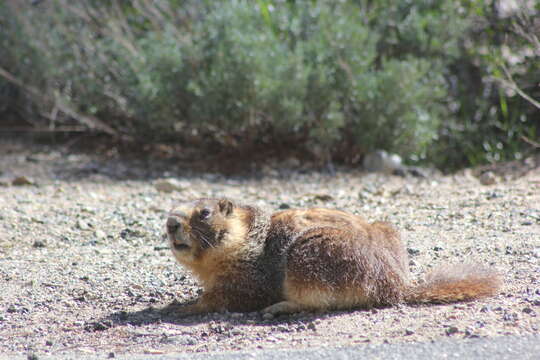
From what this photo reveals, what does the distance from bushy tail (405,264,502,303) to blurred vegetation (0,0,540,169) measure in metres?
4.36

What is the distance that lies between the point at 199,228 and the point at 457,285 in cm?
172

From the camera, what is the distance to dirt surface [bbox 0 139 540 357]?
4.40 meters

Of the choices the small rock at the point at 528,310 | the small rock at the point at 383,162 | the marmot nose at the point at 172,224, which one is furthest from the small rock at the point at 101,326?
the small rock at the point at 383,162

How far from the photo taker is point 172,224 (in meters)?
4.79

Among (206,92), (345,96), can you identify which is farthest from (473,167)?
(206,92)

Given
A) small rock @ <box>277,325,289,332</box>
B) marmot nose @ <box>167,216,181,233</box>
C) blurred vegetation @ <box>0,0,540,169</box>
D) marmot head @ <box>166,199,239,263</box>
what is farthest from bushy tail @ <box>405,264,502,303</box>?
blurred vegetation @ <box>0,0,540,169</box>

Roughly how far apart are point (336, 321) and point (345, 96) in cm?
532

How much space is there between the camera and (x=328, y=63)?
31.1 ft

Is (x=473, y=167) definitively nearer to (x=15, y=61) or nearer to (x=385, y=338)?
(x=385, y=338)

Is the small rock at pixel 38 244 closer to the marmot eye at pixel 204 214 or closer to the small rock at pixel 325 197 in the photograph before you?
the marmot eye at pixel 204 214

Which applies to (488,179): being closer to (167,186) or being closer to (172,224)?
(167,186)

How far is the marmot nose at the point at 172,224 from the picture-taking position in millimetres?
4785

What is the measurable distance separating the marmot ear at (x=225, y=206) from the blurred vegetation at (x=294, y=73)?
397cm

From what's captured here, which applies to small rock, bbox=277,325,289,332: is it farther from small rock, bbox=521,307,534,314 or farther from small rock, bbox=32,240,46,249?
small rock, bbox=32,240,46,249
